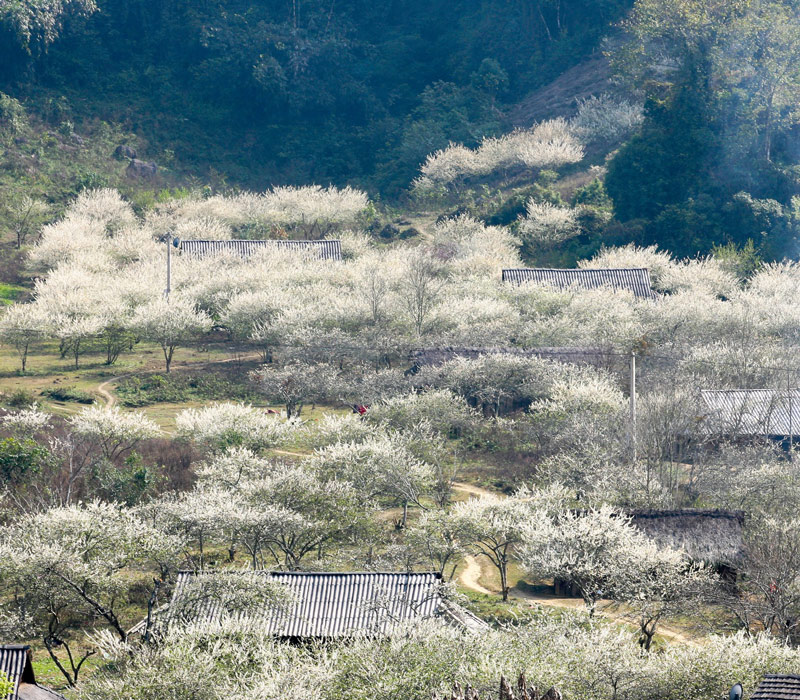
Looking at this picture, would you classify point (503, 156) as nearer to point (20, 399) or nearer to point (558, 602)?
point (20, 399)

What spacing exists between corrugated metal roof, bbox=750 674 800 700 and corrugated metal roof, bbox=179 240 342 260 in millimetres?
54880

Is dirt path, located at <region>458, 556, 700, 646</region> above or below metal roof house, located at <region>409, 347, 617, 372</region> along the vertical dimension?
below

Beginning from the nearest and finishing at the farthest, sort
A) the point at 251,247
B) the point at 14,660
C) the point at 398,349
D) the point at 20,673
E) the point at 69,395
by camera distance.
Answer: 1. the point at 20,673
2. the point at 14,660
3. the point at 69,395
4. the point at 398,349
5. the point at 251,247

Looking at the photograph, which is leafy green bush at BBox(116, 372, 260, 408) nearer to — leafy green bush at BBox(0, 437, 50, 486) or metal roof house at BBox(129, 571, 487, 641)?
leafy green bush at BBox(0, 437, 50, 486)

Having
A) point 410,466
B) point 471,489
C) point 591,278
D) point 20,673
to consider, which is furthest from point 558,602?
point 591,278

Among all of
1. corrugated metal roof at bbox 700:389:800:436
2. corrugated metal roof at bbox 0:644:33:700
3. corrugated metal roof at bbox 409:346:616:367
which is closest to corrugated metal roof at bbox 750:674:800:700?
corrugated metal roof at bbox 0:644:33:700

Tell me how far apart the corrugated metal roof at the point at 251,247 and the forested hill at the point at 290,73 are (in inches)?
1027

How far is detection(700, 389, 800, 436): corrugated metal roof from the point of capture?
4341 cm

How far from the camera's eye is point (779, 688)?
20375 millimetres

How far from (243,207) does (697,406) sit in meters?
51.8

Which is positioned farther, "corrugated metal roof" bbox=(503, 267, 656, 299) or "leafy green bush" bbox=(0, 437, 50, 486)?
"corrugated metal roof" bbox=(503, 267, 656, 299)

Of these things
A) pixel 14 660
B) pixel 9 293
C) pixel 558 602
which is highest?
pixel 9 293

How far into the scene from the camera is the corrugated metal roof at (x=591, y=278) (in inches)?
2524

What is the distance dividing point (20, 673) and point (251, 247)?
51819 millimetres
